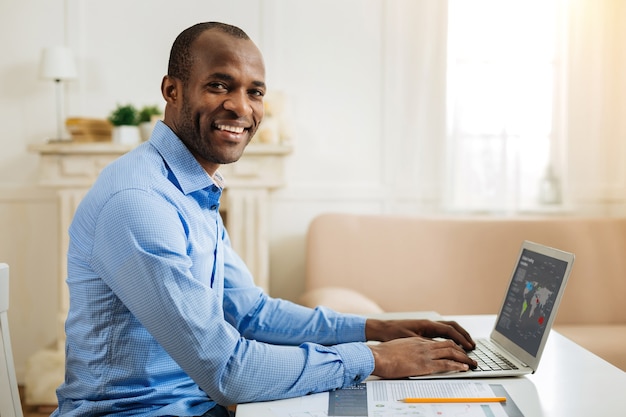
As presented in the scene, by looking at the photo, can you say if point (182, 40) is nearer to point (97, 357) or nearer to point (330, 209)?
point (97, 357)

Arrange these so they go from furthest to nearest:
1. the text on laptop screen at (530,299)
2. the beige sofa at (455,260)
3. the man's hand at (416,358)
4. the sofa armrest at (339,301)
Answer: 1. the beige sofa at (455,260)
2. the sofa armrest at (339,301)
3. the text on laptop screen at (530,299)
4. the man's hand at (416,358)

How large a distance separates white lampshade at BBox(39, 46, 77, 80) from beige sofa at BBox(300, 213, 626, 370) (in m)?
1.45

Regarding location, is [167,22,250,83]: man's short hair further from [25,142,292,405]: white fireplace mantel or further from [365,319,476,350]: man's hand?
[25,142,292,405]: white fireplace mantel

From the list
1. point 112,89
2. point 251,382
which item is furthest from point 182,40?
point 112,89

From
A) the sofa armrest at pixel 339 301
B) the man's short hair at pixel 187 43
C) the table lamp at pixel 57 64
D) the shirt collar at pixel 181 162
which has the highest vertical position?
the table lamp at pixel 57 64

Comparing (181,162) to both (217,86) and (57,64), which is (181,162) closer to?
(217,86)

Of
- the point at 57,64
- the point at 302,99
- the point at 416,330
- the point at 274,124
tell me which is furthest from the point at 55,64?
the point at 416,330

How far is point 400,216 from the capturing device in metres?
3.66

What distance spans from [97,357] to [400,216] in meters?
2.49

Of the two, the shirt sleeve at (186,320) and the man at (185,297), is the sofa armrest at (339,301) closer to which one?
the man at (185,297)

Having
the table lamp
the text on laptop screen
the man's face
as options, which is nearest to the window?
the table lamp

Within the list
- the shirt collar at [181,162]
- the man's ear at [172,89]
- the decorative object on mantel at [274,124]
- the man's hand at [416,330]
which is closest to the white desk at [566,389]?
the man's hand at [416,330]

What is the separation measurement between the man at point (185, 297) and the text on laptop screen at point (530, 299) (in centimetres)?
12

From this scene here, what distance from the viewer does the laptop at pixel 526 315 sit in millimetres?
1404
